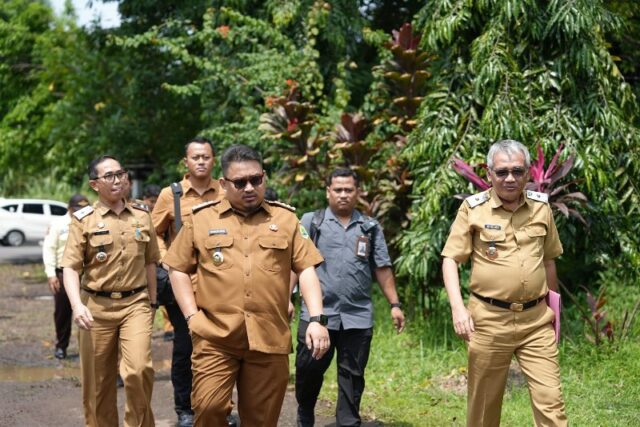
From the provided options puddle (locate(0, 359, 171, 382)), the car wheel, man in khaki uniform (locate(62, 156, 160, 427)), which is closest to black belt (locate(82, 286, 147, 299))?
man in khaki uniform (locate(62, 156, 160, 427))

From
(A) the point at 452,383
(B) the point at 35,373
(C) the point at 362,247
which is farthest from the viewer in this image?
(B) the point at 35,373

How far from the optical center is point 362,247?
264 inches

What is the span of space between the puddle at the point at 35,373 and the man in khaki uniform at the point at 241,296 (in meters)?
4.89

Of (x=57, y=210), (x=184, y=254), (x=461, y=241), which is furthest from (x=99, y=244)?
(x=57, y=210)

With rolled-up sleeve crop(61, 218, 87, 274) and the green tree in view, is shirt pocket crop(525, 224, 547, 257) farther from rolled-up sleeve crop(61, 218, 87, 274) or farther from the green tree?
the green tree

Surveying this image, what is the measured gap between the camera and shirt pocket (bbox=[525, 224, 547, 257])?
5671 mm

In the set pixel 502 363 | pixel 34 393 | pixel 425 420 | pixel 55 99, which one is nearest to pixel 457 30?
pixel 425 420

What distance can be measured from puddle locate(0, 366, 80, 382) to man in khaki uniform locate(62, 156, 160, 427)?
3339 mm

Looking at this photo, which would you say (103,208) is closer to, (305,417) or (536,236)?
(305,417)

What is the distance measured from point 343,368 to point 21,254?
22.8 meters

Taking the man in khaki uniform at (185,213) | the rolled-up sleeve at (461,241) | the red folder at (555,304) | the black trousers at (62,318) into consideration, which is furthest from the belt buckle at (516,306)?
the black trousers at (62,318)

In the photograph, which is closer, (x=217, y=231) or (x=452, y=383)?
(x=217, y=231)

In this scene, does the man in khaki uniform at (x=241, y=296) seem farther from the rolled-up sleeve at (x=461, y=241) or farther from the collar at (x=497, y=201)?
the collar at (x=497, y=201)

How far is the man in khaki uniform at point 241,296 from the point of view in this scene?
509 centimetres
